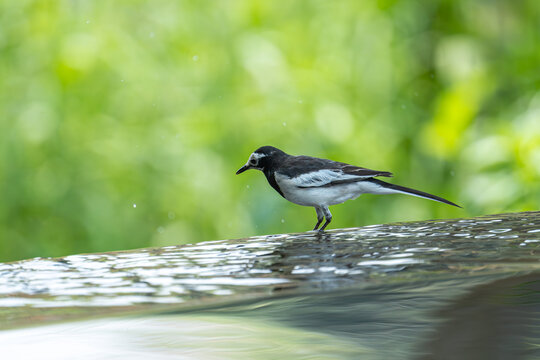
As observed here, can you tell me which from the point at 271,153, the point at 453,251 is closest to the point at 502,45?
the point at 271,153

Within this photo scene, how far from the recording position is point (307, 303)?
1044 mm

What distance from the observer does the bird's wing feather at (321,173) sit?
225cm

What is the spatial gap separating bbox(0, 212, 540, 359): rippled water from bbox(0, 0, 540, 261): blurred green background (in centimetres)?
184

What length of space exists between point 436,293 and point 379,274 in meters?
0.10

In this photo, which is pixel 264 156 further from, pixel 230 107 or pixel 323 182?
pixel 230 107

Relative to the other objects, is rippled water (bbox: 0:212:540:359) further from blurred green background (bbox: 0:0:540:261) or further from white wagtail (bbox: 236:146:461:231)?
blurred green background (bbox: 0:0:540:261)

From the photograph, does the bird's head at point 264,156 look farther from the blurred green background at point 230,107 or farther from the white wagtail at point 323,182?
the blurred green background at point 230,107

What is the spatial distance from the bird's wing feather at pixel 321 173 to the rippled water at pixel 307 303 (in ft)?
2.88

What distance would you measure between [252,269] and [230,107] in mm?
2163

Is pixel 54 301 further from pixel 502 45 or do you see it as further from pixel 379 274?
pixel 502 45

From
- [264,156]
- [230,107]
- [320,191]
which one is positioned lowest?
[320,191]

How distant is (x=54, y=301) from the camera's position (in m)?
1.05

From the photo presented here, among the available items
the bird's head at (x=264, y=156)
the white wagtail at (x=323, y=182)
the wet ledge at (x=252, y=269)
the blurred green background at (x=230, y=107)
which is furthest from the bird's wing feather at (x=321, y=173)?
the blurred green background at (x=230, y=107)

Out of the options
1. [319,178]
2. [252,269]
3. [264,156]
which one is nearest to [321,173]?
[319,178]
